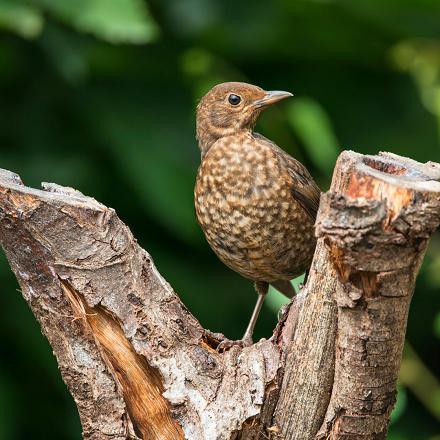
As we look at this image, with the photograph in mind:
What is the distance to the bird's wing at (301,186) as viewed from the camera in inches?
157

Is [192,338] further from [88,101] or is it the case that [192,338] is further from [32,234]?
[88,101]

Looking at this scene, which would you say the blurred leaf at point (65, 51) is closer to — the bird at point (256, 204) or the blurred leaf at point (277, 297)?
the bird at point (256, 204)

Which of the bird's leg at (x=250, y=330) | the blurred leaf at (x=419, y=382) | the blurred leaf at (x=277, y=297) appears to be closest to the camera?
the bird's leg at (x=250, y=330)

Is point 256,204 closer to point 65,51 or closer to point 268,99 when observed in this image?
point 268,99

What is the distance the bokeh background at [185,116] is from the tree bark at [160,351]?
1845 mm

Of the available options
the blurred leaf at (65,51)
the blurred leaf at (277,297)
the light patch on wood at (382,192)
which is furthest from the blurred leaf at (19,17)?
the light patch on wood at (382,192)

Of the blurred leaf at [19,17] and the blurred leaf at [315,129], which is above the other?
the blurred leaf at [19,17]

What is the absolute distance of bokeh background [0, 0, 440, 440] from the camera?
16.8ft

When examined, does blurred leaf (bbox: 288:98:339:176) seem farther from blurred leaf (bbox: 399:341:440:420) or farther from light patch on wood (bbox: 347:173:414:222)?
light patch on wood (bbox: 347:173:414:222)

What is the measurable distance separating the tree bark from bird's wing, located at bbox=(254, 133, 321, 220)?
33.6 inches

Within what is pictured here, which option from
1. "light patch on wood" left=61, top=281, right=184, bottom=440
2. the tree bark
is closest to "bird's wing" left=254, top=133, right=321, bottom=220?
the tree bark

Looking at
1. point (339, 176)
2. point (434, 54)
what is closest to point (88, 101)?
point (434, 54)

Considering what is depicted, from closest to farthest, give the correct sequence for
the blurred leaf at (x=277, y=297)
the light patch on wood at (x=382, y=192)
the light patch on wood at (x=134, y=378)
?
1. the light patch on wood at (x=382, y=192)
2. the light patch on wood at (x=134, y=378)
3. the blurred leaf at (x=277, y=297)

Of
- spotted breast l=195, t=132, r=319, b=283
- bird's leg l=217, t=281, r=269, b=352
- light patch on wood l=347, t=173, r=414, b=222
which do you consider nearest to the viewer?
light patch on wood l=347, t=173, r=414, b=222
